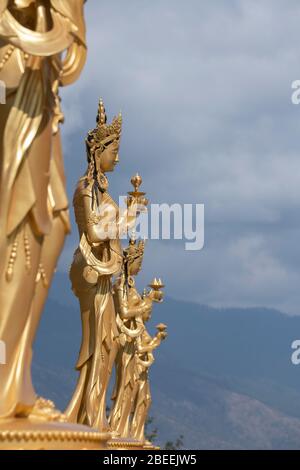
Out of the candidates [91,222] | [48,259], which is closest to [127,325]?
[91,222]

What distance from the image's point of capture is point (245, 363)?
388 ft

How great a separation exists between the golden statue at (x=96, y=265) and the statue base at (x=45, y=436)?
165 inches

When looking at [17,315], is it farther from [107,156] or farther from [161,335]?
[161,335]

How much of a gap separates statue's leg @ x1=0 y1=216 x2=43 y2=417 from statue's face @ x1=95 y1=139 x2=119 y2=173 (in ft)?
14.1

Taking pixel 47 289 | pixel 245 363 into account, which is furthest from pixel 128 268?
pixel 245 363

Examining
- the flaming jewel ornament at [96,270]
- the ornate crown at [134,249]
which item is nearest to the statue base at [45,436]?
the flaming jewel ornament at [96,270]

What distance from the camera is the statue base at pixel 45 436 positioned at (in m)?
4.46

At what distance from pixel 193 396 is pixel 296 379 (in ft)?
118

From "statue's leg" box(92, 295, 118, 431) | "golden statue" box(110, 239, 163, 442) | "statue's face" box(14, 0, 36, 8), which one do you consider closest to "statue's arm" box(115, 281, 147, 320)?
"golden statue" box(110, 239, 163, 442)

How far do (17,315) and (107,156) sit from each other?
14.7ft

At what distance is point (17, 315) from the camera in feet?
15.8

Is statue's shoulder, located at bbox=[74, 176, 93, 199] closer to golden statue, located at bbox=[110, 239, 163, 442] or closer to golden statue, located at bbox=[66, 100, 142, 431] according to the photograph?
golden statue, located at bbox=[66, 100, 142, 431]

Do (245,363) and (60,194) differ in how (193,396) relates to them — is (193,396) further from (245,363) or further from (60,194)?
(60,194)
